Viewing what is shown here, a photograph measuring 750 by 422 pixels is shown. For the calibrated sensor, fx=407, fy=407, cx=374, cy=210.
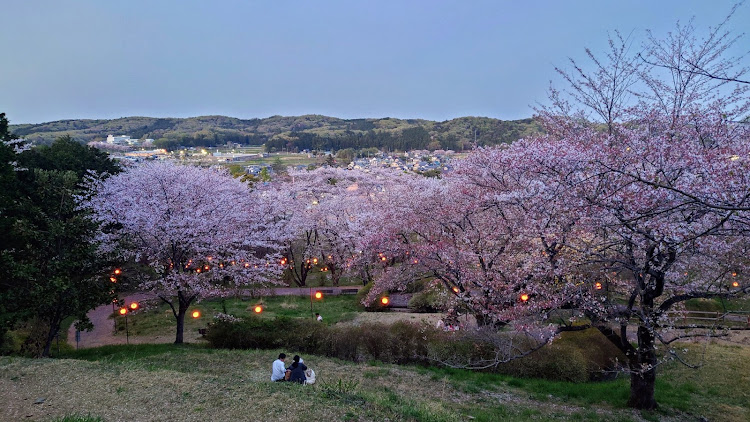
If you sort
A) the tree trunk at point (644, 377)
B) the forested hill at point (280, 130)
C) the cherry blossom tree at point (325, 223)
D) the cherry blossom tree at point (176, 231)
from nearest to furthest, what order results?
the tree trunk at point (644, 377) → the cherry blossom tree at point (176, 231) → the cherry blossom tree at point (325, 223) → the forested hill at point (280, 130)

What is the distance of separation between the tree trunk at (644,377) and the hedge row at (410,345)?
5.89 feet

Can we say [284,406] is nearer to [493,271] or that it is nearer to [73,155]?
[493,271]

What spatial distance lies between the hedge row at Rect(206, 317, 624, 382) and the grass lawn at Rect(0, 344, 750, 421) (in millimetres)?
570

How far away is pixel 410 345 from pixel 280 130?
519 feet

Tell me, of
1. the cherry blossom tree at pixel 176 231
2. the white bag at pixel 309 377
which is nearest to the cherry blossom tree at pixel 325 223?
the cherry blossom tree at pixel 176 231

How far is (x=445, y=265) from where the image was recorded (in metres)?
12.4

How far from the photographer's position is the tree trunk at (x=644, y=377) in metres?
8.55

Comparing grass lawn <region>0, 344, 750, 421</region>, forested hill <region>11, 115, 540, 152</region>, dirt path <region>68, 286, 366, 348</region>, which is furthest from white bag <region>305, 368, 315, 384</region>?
forested hill <region>11, 115, 540, 152</region>

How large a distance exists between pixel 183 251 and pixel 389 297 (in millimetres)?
10481

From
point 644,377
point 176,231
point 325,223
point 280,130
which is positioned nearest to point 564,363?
point 644,377

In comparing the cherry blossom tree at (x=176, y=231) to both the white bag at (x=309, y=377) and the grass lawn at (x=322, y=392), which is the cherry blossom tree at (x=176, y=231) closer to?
the grass lawn at (x=322, y=392)

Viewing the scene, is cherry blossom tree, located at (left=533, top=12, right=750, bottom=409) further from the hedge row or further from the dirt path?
the dirt path

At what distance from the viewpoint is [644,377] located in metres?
8.74

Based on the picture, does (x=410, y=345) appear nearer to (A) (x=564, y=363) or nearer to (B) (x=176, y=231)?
(A) (x=564, y=363)
